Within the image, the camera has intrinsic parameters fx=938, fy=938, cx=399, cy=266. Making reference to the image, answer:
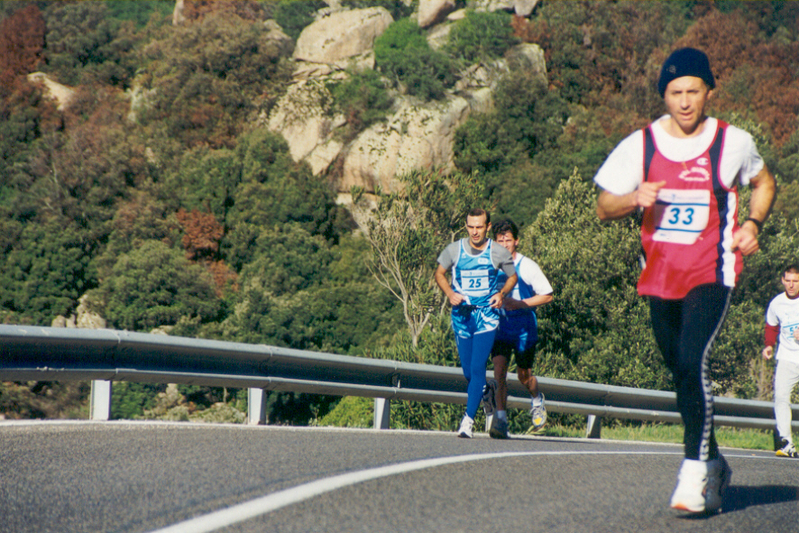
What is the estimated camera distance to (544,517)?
3611mm

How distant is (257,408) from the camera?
7.55m

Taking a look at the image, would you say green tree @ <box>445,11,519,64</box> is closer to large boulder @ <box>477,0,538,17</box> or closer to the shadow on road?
large boulder @ <box>477,0,538,17</box>

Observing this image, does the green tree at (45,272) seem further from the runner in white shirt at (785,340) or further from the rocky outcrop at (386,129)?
the runner in white shirt at (785,340)

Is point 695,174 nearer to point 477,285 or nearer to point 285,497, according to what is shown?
point 285,497

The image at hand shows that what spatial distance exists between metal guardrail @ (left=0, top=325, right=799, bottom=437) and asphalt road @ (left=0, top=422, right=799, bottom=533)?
0.55 m

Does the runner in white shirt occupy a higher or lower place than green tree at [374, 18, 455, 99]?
lower

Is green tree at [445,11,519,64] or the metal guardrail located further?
green tree at [445,11,519,64]

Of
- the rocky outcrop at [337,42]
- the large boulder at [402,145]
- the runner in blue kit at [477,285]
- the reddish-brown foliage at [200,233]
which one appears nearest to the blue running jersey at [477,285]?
the runner in blue kit at [477,285]

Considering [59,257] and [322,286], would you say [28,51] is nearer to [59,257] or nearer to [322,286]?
[59,257]

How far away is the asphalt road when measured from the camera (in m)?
3.35

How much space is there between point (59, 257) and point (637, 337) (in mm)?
36028

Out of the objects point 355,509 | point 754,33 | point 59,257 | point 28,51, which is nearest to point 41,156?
point 59,257

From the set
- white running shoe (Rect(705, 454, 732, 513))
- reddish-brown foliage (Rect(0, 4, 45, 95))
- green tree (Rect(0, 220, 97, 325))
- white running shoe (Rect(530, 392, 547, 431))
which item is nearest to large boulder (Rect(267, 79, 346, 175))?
green tree (Rect(0, 220, 97, 325))

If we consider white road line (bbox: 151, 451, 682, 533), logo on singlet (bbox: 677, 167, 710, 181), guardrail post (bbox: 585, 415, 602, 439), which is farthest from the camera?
guardrail post (bbox: 585, 415, 602, 439)
